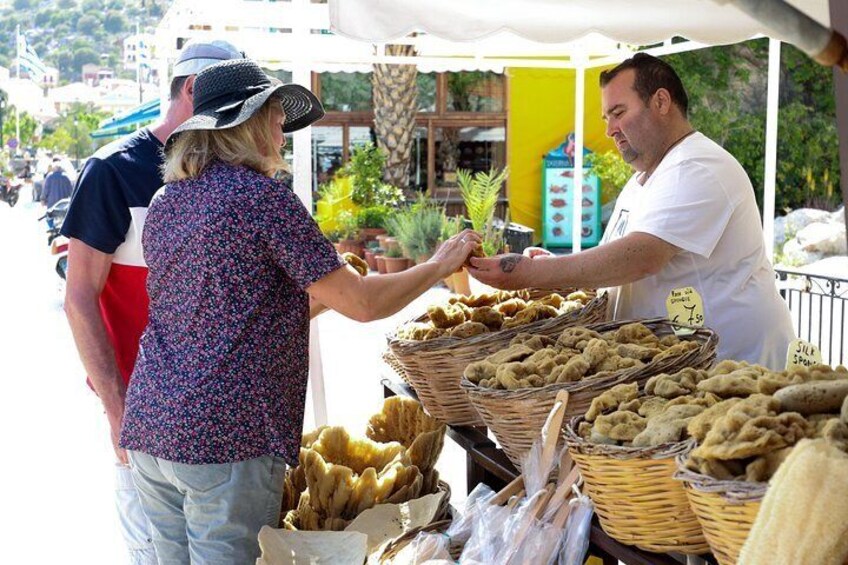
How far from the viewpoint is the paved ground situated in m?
5.22

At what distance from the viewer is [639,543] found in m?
1.99

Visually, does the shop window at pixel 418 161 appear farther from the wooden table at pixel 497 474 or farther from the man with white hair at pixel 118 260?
the man with white hair at pixel 118 260

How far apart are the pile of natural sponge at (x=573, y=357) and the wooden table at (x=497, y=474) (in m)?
0.32

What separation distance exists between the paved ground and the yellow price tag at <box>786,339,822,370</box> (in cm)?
212

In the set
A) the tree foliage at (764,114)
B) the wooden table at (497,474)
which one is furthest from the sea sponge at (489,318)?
the tree foliage at (764,114)

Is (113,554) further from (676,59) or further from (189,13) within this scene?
(676,59)

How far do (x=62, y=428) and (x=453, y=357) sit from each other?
5.24 meters

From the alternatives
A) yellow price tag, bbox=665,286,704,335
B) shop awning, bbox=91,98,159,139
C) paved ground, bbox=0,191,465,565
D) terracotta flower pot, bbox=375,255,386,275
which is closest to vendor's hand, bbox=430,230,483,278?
yellow price tag, bbox=665,286,704,335

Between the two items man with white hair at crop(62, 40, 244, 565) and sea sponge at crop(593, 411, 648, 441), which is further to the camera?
man with white hair at crop(62, 40, 244, 565)

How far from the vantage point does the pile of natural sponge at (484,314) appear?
305 cm

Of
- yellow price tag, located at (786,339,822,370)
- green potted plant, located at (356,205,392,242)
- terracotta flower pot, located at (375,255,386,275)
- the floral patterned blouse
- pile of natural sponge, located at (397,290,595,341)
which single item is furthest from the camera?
green potted plant, located at (356,205,392,242)

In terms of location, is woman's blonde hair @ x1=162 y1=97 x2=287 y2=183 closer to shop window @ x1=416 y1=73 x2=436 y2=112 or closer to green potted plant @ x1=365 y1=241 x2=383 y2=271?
green potted plant @ x1=365 y1=241 x2=383 y2=271

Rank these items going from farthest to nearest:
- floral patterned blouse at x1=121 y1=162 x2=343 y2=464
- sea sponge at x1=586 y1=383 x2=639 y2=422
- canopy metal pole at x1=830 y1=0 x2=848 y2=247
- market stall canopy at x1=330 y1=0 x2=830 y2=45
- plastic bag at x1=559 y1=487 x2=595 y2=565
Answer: market stall canopy at x1=330 y1=0 x2=830 y2=45, floral patterned blouse at x1=121 y1=162 x2=343 y2=464, plastic bag at x1=559 y1=487 x2=595 y2=565, sea sponge at x1=586 y1=383 x2=639 y2=422, canopy metal pole at x1=830 y1=0 x2=848 y2=247

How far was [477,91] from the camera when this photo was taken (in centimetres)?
1980
